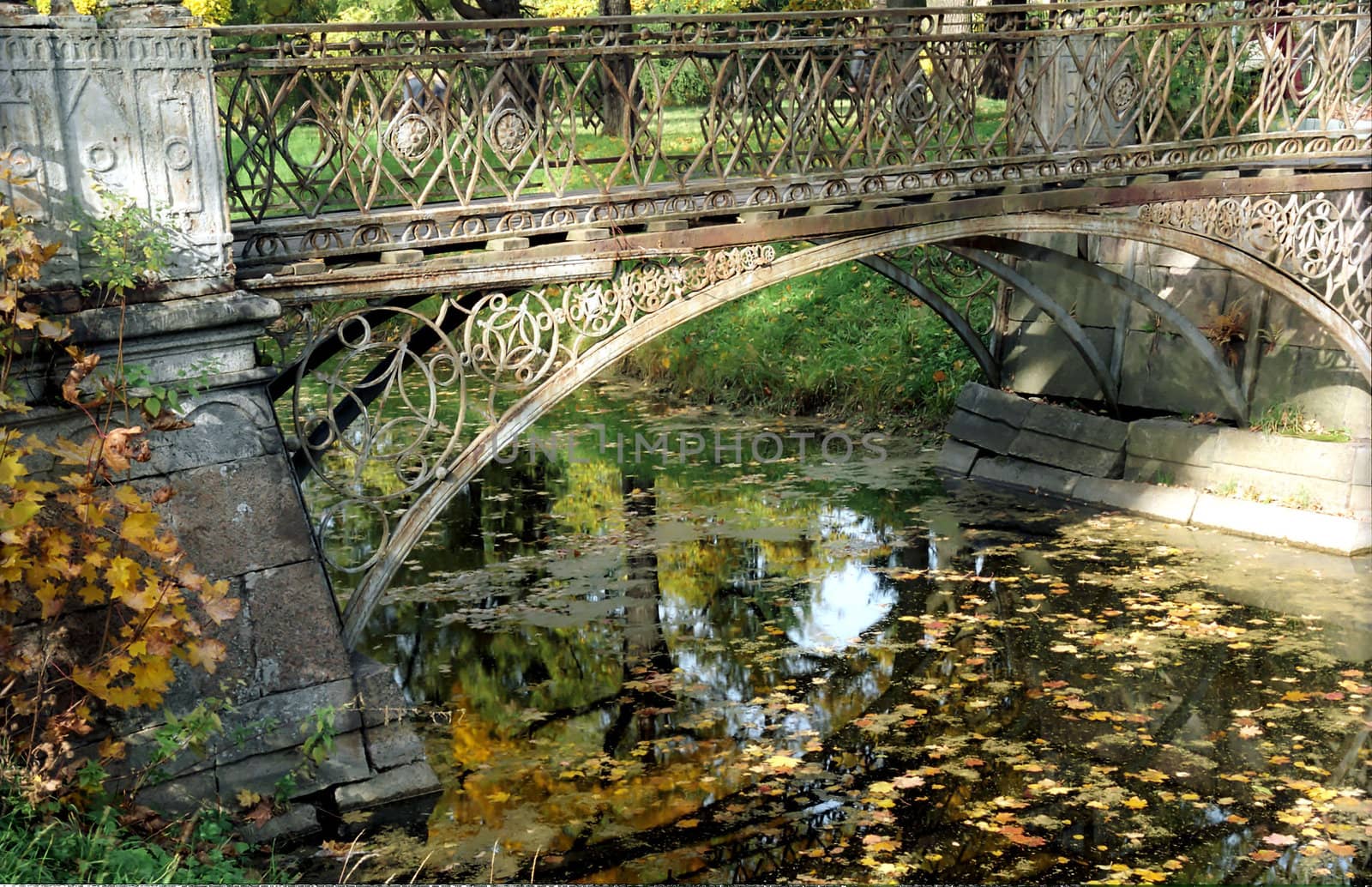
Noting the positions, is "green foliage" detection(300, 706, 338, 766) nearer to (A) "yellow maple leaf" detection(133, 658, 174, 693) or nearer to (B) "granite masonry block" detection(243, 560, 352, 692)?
(B) "granite masonry block" detection(243, 560, 352, 692)

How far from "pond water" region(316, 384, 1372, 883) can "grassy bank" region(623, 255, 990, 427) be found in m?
2.09

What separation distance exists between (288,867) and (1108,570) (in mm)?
6592

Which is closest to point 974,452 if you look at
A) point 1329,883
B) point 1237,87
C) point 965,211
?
point 965,211

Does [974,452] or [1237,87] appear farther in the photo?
[1237,87]

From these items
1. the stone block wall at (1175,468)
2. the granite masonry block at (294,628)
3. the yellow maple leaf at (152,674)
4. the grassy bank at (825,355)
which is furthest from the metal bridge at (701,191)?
the grassy bank at (825,355)

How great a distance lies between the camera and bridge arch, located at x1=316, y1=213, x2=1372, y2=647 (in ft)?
23.5

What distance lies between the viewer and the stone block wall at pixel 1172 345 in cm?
1149

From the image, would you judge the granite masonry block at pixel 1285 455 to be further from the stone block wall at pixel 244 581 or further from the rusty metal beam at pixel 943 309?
the stone block wall at pixel 244 581

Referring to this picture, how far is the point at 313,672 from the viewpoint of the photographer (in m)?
6.44

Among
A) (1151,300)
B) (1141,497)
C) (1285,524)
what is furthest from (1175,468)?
(1151,300)

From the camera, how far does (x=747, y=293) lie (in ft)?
27.9

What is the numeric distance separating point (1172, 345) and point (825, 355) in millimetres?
4220

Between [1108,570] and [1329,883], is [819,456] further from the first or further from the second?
[1329,883]

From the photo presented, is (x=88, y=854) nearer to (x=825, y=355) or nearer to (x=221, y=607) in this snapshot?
(x=221, y=607)
